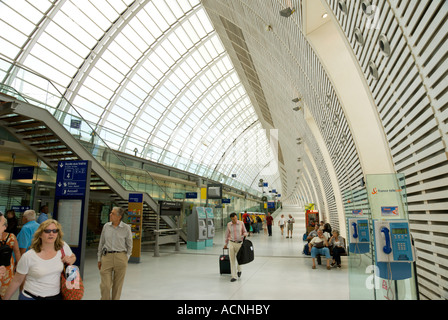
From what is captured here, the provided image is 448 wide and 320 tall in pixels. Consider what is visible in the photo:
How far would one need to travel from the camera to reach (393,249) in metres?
4.41

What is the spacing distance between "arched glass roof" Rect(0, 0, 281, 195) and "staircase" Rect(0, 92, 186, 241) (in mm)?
1091

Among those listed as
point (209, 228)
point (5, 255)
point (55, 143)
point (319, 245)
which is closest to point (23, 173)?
point (55, 143)

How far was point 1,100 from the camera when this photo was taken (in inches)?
349

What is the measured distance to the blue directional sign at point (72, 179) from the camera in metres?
8.16

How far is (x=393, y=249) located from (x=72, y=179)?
7887 mm

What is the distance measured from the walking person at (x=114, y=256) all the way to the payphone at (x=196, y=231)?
10.4 m

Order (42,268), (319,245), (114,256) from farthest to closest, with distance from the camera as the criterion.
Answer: (319,245)
(114,256)
(42,268)

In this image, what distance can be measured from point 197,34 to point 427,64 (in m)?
28.3

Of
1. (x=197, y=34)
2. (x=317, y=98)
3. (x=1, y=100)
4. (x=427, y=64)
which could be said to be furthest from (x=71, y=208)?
(x=197, y=34)

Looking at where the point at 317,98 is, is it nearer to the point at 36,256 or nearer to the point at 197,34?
the point at 36,256

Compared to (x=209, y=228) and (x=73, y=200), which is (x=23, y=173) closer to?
(x=73, y=200)

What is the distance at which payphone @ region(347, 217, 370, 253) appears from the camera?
6.06 metres

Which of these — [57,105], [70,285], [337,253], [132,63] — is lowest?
[337,253]

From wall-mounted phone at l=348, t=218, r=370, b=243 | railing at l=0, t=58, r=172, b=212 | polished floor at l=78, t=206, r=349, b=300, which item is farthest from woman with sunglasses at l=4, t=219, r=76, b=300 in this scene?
railing at l=0, t=58, r=172, b=212
